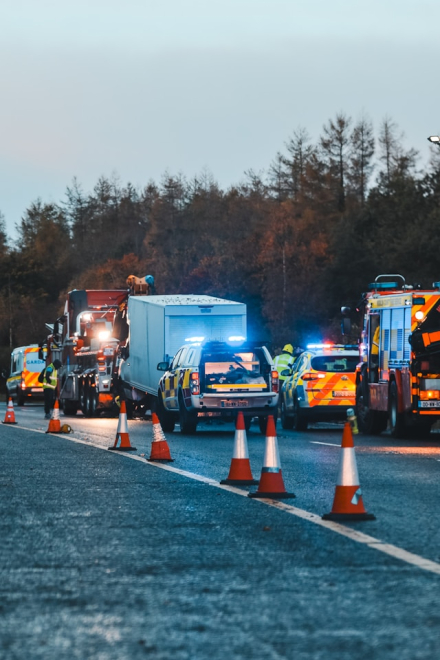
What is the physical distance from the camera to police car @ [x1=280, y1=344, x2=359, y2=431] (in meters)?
29.2

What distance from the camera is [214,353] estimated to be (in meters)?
26.8

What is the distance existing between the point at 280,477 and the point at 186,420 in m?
13.8

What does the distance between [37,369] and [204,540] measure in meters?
50.0

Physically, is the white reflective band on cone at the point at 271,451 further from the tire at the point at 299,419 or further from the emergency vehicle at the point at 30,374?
the emergency vehicle at the point at 30,374

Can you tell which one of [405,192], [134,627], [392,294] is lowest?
[134,627]

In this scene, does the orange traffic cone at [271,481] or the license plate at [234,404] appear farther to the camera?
the license plate at [234,404]

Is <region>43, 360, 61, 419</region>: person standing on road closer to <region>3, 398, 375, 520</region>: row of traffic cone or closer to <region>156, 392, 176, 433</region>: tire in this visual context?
<region>156, 392, 176, 433</region>: tire

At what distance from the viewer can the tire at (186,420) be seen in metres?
26.9

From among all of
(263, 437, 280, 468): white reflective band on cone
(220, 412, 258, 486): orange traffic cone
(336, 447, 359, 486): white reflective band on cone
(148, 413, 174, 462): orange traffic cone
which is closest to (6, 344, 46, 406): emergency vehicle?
(148, 413, 174, 462): orange traffic cone

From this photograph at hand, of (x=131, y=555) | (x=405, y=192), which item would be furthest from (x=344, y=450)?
(x=405, y=192)

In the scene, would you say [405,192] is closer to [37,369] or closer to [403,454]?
[37,369]

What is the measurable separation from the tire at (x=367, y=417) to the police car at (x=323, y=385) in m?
0.94

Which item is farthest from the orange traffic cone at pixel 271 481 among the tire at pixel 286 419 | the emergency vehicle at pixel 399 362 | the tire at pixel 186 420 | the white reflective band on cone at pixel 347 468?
the tire at pixel 286 419

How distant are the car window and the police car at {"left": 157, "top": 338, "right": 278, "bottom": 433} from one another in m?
2.74
